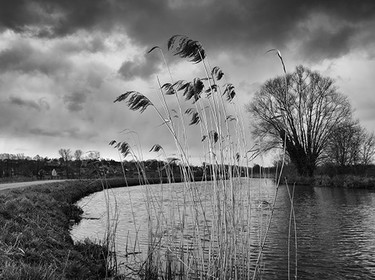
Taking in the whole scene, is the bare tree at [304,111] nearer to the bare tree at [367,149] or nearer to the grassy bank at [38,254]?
the bare tree at [367,149]

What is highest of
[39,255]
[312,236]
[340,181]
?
[340,181]

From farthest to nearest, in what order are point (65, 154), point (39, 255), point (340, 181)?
point (65, 154), point (340, 181), point (39, 255)

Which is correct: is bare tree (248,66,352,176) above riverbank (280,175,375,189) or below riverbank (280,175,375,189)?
above

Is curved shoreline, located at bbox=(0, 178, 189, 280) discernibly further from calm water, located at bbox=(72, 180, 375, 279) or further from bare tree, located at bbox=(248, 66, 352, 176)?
bare tree, located at bbox=(248, 66, 352, 176)

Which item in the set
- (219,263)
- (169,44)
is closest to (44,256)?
(219,263)

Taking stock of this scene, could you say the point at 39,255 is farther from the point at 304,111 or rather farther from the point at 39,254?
the point at 304,111

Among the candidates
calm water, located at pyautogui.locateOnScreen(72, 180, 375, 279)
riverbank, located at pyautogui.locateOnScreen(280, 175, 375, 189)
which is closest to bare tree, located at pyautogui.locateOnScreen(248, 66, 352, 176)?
riverbank, located at pyautogui.locateOnScreen(280, 175, 375, 189)

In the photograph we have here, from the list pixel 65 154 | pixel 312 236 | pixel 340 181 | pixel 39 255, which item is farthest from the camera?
pixel 65 154

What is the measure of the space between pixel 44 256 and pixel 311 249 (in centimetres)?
517

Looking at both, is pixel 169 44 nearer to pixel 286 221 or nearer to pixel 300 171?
pixel 286 221

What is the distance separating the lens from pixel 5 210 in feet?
19.2

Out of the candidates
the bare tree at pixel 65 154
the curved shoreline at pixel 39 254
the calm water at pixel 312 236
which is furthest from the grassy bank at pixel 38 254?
the bare tree at pixel 65 154

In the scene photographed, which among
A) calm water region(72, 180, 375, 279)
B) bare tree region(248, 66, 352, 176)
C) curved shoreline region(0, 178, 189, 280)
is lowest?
calm water region(72, 180, 375, 279)

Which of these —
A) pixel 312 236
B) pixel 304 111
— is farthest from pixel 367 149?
pixel 312 236
